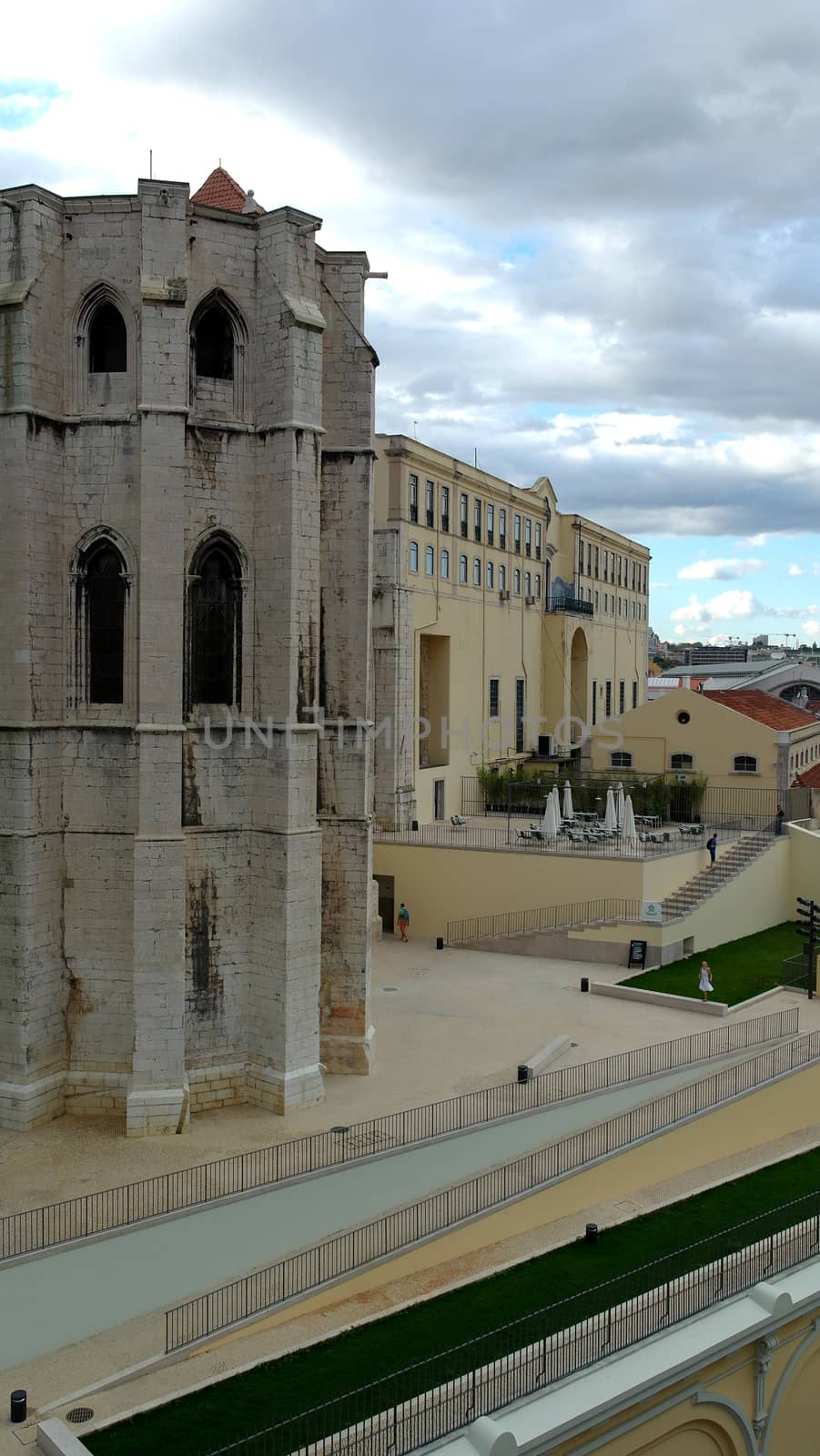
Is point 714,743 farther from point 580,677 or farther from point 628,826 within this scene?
point 580,677

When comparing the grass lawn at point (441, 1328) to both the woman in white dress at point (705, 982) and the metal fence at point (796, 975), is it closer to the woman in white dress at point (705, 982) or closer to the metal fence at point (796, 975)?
the woman in white dress at point (705, 982)

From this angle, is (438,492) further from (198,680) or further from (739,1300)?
(739,1300)

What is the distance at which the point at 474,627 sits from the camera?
43.1 meters

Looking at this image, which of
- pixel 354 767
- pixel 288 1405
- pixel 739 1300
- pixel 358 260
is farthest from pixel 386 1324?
pixel 358 260

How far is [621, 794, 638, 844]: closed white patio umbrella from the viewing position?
108 feet

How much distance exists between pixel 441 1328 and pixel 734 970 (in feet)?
56.8

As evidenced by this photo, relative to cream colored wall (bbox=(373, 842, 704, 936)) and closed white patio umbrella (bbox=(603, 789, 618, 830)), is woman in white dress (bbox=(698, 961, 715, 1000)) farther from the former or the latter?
closed white patio umbrella (bbox=(603, 789, 618, 830))

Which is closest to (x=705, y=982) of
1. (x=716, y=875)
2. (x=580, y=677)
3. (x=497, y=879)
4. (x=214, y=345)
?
(x=716, y=875)

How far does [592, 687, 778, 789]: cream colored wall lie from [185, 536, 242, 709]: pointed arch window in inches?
1034

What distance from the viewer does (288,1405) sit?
1272 cm

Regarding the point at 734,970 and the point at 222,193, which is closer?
the point at 222,193

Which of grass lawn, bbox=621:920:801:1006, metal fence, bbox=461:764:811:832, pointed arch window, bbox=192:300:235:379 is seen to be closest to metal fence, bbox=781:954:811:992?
grass lawn, bbox=621:920:801:1006

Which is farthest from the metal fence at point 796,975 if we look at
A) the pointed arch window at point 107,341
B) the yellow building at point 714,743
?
the pointed arch window at point 107,341

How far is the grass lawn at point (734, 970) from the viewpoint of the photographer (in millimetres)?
27484
